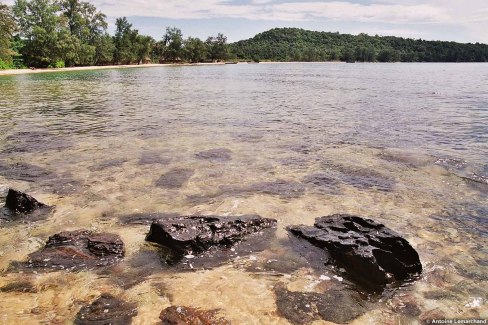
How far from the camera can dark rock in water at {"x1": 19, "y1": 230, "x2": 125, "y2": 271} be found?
18.8 ft

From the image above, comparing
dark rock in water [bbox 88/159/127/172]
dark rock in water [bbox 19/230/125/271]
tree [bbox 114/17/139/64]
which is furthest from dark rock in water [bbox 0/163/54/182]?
tree [bbox 114/17/139/64]

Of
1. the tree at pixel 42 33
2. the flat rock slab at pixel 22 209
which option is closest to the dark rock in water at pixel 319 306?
the flat rock slab at pixel 22 209

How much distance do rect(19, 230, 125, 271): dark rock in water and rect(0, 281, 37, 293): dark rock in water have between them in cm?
42

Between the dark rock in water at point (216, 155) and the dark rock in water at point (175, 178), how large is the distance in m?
1.55

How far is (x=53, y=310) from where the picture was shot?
185 inches

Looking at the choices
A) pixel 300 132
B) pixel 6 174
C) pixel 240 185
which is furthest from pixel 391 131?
pixel 6 174

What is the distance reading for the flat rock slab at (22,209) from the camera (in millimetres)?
7454

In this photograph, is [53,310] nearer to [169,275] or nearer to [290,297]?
[169,275]

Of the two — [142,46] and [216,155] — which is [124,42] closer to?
[142,46]

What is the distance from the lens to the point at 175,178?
10.3 metres

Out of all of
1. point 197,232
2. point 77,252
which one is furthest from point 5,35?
point 197,232

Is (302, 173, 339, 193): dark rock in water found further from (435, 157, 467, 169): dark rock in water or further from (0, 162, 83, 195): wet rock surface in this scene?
(0, 162, 83, 195): wet rock surface

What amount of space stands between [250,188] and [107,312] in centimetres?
548

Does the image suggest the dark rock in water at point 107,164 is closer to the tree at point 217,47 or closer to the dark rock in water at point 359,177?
the dark rock in water at point 359,177
